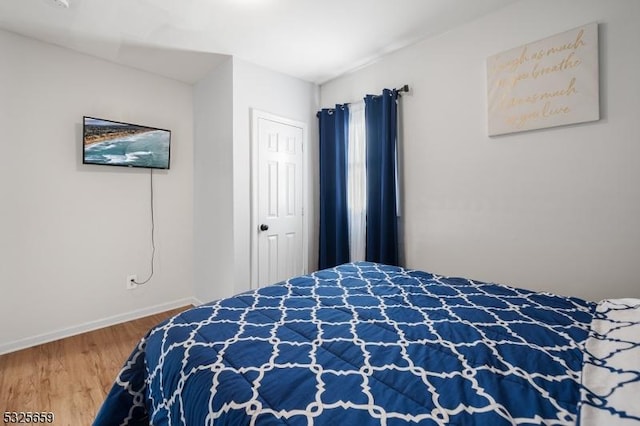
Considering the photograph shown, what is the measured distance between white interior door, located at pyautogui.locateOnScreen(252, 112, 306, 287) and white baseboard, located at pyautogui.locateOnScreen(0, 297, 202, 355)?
1.06m

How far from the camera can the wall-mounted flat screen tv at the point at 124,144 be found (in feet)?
8.65

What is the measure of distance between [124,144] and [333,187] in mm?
2082

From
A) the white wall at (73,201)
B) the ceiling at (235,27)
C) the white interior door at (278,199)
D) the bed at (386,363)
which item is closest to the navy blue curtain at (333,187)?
the white interior door at (278,199)

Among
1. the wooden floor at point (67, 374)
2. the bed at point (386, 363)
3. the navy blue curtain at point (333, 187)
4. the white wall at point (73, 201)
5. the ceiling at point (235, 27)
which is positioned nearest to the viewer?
the bed at point (386, 363)

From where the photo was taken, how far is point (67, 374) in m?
2.05

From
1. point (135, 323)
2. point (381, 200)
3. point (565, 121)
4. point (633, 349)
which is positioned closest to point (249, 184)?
point (381, 200)

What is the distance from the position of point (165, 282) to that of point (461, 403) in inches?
126

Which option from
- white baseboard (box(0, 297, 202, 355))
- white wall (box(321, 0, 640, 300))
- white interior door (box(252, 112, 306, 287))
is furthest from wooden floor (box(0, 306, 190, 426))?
white wall (box(321, 0, 640, 300))

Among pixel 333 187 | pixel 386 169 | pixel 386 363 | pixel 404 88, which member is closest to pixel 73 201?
pixel 333 187

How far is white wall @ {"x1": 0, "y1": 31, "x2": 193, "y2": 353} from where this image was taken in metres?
2.38

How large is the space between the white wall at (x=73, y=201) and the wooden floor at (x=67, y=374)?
0.70ft

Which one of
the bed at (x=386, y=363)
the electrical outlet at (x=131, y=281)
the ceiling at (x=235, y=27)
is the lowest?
the electrical outlet at (x=131, y=281)

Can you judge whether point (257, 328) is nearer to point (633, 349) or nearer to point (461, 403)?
point (461, 403)

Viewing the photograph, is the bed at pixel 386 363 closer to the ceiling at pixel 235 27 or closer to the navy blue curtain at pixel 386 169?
the navy blue curtain at pixel 386 169
